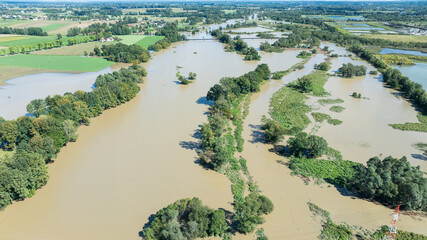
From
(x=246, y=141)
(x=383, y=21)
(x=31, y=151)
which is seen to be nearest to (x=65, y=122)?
(x=31, y=151)

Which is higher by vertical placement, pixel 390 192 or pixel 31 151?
pixel 31 151

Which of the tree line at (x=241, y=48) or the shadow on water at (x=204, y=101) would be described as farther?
the tree line at (x=241, y=48)

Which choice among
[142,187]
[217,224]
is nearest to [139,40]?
[142,187]

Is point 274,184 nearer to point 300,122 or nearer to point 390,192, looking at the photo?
point 390,192

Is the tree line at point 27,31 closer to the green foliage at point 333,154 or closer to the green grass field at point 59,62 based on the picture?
the green grass field at point 59,62

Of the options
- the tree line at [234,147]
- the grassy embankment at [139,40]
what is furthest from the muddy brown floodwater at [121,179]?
the grassy embankment at [139,40]

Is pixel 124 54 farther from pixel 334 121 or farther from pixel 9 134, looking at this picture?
pixel 334 121

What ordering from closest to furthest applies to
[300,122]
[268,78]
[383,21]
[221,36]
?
[300,122] → [268,78] → [221,36] → [383,21]
